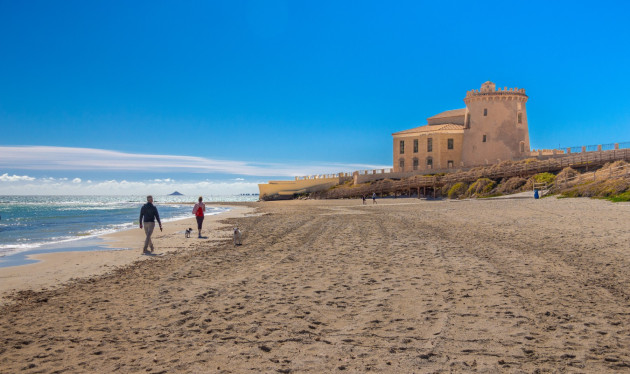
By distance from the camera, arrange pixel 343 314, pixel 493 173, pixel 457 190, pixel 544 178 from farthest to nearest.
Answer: pixel 457 190, pixel 493 173, pixel 544 178, pixel 343 314

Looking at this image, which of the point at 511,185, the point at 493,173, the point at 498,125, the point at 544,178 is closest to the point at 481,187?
the point at 511,185

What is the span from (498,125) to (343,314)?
2202 inches

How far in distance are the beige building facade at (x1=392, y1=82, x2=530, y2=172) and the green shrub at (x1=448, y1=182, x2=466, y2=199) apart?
9.93 metres

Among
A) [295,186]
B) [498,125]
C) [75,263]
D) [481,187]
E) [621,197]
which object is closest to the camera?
[75,263]

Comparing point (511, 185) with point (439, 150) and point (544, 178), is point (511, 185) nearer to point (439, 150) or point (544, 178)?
point (544, 178)

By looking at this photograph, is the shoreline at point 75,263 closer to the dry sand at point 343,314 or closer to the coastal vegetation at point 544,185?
the dry sand at point 343,314

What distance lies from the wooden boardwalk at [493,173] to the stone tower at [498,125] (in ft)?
28.2

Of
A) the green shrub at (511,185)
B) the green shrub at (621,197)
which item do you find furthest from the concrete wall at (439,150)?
the green shrub at (621,197)

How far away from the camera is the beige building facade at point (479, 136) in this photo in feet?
186

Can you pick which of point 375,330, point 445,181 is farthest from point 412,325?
point 445,181

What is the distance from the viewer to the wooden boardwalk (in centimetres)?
4066

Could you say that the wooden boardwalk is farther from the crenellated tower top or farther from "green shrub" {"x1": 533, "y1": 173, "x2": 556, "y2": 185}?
the crenellated tower top

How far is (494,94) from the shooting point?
57094 mm

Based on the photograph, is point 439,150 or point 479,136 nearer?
point 479,136
